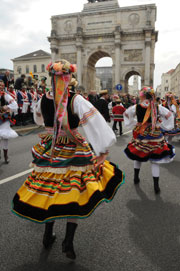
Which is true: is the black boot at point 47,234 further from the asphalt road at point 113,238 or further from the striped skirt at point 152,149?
the striped skirt at point 152,149

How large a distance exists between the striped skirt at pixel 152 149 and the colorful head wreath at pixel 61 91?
2426 mm

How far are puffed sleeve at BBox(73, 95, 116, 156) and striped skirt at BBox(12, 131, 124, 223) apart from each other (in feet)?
0.60

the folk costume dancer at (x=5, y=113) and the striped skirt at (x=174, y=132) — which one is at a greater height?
the folk costume dancer at (x=5, y=113)

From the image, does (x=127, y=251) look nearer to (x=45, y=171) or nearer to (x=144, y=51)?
(x=45, y=171)

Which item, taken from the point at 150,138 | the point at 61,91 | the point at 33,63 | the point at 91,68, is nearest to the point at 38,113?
the point at 61,91

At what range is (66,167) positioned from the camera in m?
2.26

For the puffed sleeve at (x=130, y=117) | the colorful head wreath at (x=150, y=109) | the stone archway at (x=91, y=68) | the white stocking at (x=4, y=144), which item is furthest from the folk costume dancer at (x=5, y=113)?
the stone archway at (x=91, y=68)

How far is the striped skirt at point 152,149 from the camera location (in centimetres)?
427

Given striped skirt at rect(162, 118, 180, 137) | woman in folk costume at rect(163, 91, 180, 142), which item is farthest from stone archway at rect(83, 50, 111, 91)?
striped skirt at rect(162, 118, 180, 137)

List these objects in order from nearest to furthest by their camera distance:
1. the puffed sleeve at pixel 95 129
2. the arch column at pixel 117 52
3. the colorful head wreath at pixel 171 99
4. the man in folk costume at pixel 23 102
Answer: the puffed sleeve at pixel 95 129 < the colorful head wreath at pixel 171 99 < the man in folk costume at pixel 23 102 < the arch column at pixel 117 52

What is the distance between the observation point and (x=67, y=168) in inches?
89.1

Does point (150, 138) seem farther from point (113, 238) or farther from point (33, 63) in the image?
point (33, 63)

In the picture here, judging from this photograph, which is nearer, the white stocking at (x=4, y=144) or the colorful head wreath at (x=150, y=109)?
the colorful head wreath at (x=150, y=109)

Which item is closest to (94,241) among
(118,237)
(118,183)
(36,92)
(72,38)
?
(118,237)
